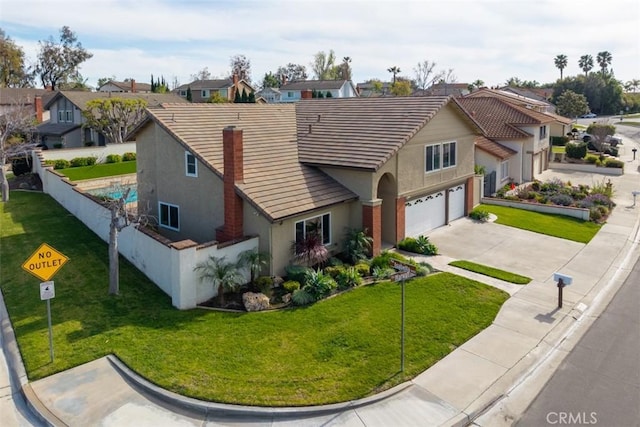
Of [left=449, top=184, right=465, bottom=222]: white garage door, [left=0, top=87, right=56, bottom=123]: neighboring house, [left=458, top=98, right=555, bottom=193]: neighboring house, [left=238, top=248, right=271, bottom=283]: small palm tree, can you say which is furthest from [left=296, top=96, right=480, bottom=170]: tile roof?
[left=0, top=87, right=56, bottom=123]: neighboring house

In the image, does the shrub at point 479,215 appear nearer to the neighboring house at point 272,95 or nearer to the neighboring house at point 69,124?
the neighboring house at point 69,124

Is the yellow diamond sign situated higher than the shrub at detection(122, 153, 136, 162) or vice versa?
the shrub at detection(122, 153, 136, 162)

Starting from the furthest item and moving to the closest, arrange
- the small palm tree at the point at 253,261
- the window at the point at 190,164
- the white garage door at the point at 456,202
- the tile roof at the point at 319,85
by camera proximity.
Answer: the tile roof at the point at 319,85 < the white garage door at the point at 456,202 < the window at the point at 190,164 < the small palm tree at the point at 253,261

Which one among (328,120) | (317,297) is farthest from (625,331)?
(328,120)

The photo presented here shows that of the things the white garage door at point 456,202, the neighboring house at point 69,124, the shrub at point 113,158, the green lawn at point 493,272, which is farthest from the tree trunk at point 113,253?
the neighboring house at point 69,124

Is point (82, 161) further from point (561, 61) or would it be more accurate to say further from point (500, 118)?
point (561, 61)

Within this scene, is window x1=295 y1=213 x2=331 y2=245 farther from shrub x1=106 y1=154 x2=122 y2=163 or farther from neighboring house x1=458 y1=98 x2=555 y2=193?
shrub x1=106 y1=154 x2=122 y2=163

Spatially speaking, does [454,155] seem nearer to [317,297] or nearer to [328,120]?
[328,120]
